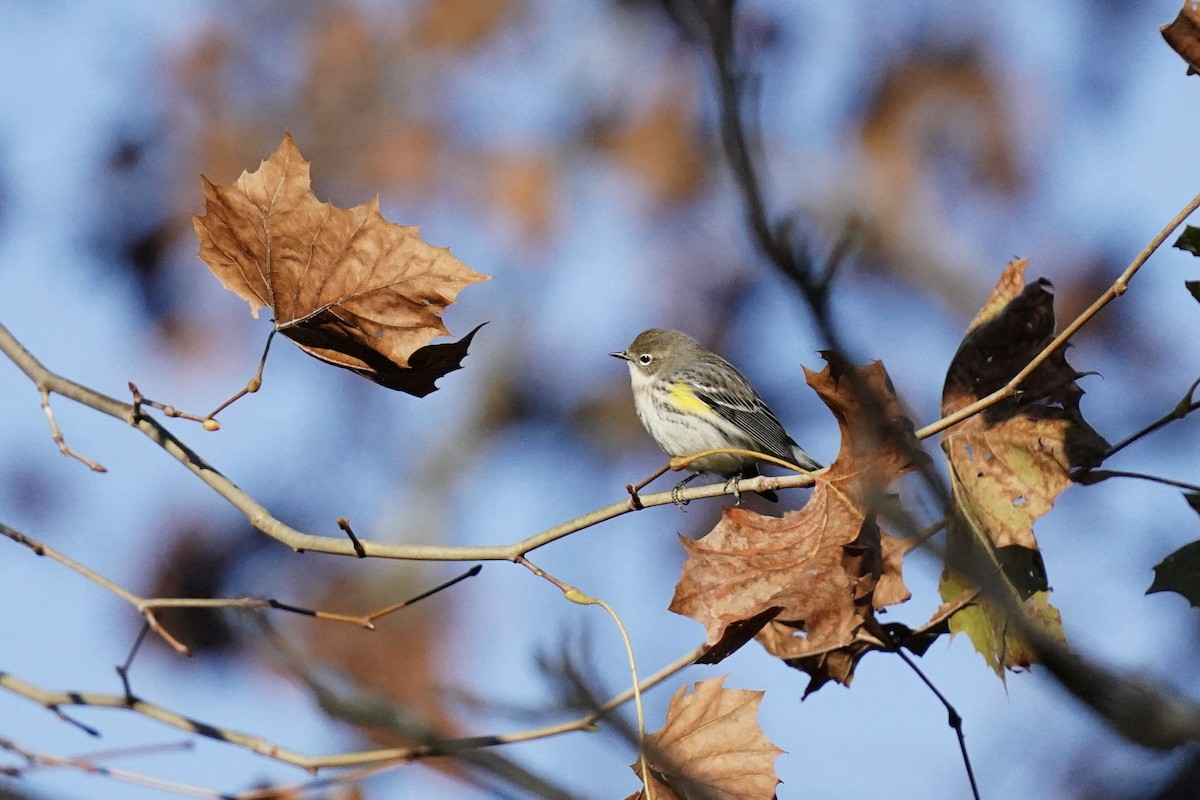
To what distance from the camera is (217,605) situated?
2016 mm

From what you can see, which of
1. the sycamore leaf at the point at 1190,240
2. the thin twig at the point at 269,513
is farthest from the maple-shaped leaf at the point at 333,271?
the sycamore leaf at the point at 1190,240

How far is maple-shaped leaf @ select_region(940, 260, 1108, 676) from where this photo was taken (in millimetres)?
2289

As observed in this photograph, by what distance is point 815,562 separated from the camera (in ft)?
7.55

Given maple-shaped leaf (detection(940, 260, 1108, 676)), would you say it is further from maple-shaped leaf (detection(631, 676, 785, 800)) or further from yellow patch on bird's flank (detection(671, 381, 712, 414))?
yellow patch on bird's flank (detection(671, 381, 712, 414))

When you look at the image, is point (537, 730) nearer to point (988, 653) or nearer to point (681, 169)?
point (988, 653)

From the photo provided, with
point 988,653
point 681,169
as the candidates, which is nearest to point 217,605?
point 988,653

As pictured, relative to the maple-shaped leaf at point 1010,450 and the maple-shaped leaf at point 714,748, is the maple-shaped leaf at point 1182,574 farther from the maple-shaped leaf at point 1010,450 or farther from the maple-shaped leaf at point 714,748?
the maple-shaped leaf at point 714,748

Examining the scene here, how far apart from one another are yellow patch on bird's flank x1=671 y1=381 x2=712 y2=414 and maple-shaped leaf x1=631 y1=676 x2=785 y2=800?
3.97 meters

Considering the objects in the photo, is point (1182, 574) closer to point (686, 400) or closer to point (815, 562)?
point (815, 562)

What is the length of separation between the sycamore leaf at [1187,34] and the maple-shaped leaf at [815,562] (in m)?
0.86

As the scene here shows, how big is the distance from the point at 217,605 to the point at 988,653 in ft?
5.08

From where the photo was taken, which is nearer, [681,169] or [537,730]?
[537,730]

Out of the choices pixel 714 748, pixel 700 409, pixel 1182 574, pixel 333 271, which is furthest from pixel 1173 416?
pixel 700 409

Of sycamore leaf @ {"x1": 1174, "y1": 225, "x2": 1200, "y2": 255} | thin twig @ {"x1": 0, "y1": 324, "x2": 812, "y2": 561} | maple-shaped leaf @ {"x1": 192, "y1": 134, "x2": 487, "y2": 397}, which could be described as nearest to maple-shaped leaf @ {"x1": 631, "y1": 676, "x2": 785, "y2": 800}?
thin twig @ {"x1": 0, "y1": 324, "x2": 812, "y2": 561}
